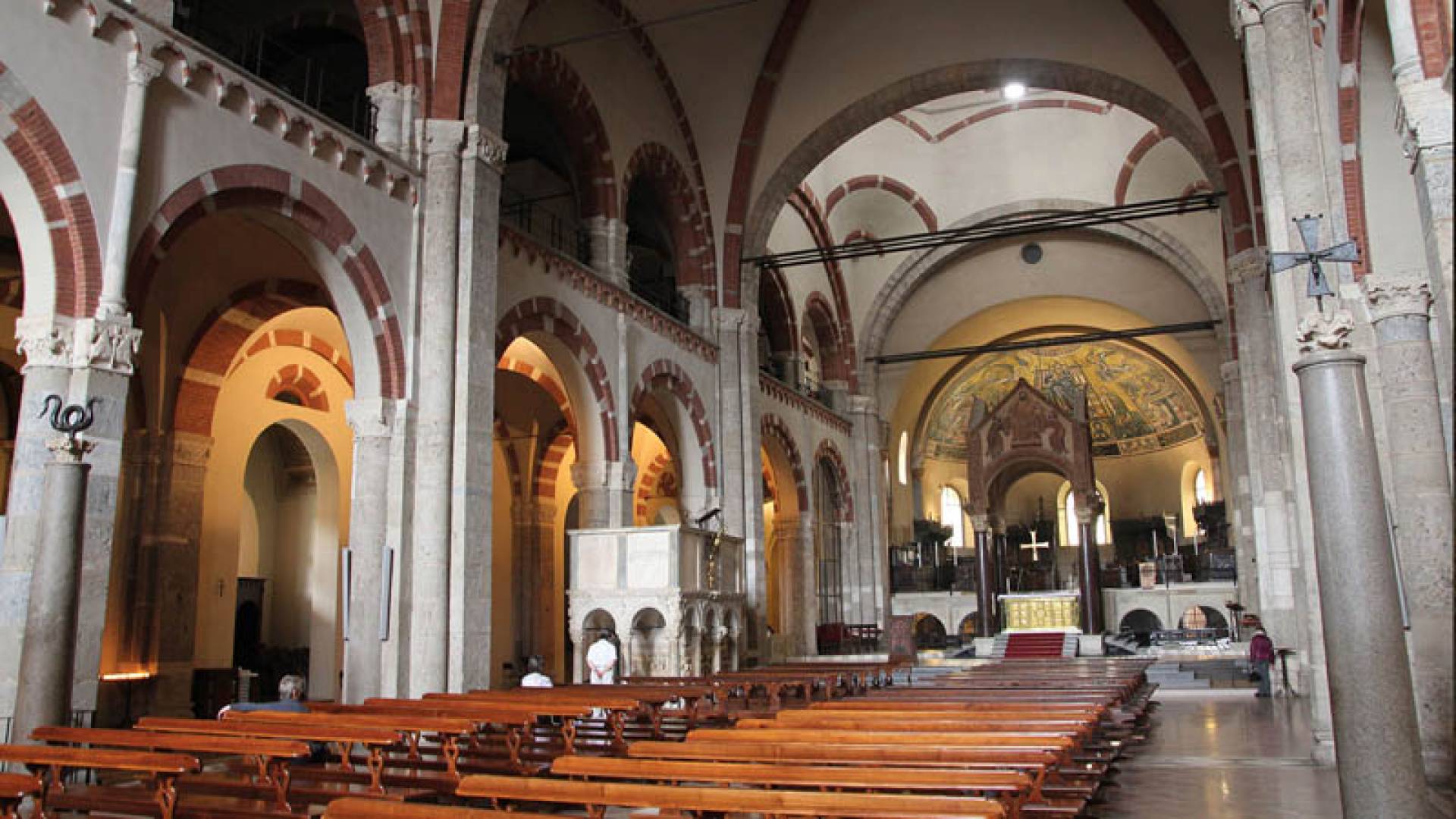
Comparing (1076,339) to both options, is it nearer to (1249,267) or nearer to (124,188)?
(1249,267)

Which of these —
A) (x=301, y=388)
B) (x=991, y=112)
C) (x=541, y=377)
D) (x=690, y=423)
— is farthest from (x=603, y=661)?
(x=991, y=112)

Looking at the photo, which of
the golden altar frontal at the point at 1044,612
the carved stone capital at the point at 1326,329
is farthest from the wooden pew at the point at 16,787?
the golden altar frontal at the point at 1044,612

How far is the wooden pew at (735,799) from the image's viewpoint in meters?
3.77

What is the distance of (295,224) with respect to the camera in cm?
1054

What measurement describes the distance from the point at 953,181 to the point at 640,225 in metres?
8.48

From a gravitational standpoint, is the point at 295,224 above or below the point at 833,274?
below

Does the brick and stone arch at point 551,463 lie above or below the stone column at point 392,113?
below

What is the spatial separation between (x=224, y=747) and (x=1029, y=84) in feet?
55.6

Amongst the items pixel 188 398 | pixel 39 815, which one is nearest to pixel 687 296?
pixel 188 398

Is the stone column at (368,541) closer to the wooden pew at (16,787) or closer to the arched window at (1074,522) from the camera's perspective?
the wooden pew at (16,787)

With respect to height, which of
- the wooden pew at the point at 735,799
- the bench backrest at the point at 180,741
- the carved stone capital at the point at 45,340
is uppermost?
the carved stone capital at the point at 45,340

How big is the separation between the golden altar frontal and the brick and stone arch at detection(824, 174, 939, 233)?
8917 mm

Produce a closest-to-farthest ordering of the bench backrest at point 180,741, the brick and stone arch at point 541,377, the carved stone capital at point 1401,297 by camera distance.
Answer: the bench backrest at point 180,741 < the carved stone capital at point 1401,297 < the brick and stone arch at point 541,377

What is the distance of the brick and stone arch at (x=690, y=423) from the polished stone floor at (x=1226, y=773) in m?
8.19
